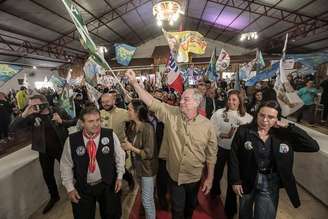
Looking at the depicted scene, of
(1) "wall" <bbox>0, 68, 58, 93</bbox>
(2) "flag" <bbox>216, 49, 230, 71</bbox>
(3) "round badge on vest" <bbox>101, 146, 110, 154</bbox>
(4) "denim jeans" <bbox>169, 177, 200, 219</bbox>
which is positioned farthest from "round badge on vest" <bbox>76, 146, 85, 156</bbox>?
(1) "wall" <bbox>0, 68, 58, 93</bbox>

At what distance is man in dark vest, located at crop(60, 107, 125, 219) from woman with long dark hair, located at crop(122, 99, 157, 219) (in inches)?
12.7

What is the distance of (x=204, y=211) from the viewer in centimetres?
336

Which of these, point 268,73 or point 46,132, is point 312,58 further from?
point 46,132

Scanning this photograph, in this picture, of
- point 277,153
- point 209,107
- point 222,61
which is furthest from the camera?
point 222,61

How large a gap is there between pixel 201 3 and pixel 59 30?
8.25 metres

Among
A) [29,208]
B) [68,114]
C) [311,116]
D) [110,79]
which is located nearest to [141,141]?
[68,114]

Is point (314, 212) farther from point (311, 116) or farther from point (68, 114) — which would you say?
point (311, 116)

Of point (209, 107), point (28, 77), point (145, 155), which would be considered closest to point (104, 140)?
point (145, 155)

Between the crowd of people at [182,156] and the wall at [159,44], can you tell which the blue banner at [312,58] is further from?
the wall at [159,44]

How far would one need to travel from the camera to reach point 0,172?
2.95 meters

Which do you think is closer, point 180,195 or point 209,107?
point 180,195

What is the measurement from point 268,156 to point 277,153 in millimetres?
80

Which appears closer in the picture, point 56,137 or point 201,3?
point 56,137

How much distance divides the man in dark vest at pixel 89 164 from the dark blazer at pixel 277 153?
115cm
